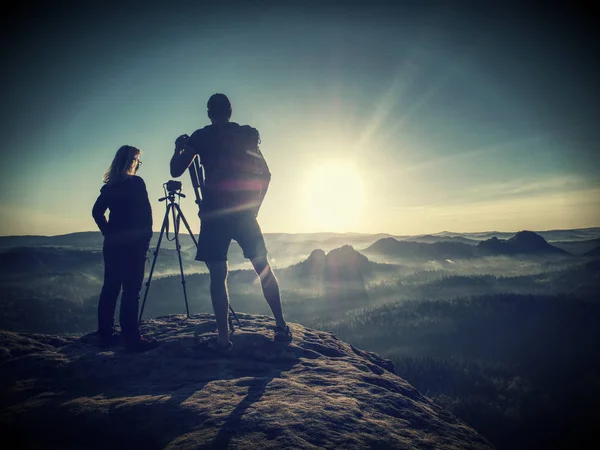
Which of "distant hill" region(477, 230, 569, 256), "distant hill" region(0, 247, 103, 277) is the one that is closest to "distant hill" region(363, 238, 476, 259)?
"distant hill" region(477, 230, 569, 256)

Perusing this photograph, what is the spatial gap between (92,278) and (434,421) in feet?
361

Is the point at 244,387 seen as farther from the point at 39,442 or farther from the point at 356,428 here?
the point at 39,442

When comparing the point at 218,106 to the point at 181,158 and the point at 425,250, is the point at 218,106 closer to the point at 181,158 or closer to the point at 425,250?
the point at 181,158

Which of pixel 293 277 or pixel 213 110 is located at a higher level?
pixel 213 110

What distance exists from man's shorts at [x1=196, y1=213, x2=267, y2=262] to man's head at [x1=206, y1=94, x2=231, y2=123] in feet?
5.20

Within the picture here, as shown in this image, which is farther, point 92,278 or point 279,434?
point 92,278

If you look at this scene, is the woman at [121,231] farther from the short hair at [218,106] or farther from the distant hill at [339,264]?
the distant hill at [339,264]

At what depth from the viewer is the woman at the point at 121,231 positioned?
467 centimetres

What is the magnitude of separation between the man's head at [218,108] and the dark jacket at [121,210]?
1812mm

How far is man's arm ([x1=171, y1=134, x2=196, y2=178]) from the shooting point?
14.2 ft

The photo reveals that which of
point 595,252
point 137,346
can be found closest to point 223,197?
point 137,346

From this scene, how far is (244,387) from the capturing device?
3.32 m

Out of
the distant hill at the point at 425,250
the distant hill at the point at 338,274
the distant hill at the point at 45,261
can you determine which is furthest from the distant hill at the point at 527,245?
the distant hill at the point at 45,261

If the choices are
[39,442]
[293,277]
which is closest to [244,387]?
[39,442]
